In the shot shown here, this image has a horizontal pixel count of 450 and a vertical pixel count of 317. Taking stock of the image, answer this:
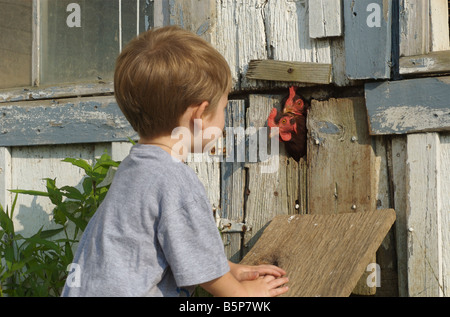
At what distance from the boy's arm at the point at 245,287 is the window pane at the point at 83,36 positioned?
1.88 m

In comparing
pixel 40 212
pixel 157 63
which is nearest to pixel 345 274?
pixel 157 63

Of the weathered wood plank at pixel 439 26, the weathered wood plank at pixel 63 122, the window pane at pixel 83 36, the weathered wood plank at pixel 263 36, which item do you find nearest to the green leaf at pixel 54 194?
the weathered wood plank at pixel 63 122

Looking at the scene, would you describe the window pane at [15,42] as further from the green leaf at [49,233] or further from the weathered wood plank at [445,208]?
the weathered wood plank at [445,208]

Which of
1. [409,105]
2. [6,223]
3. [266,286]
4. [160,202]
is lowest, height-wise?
[266,286]

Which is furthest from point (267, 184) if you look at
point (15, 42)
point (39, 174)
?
point (15, 42)

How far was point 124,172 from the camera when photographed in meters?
2.01

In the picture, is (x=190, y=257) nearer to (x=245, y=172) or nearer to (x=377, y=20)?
(x=245, y=172)

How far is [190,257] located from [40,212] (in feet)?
6.45

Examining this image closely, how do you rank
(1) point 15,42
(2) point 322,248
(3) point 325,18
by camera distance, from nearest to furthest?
(2) point 322,248, (3) point 325,18, (1) point 15,42

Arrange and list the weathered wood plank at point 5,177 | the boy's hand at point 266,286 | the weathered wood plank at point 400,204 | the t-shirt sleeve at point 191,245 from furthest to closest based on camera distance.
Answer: the weathered wood plank at point 5,177, the weathered wood plank at point 400,204, the boy's hand at point 266,286, the t-shirt sleeve at point 191,245

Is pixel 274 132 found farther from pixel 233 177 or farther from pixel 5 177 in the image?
pixel 5 177

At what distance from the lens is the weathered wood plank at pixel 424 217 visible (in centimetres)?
265

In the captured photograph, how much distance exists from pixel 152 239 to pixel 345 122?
138 centimetres

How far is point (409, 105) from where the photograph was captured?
271cm
